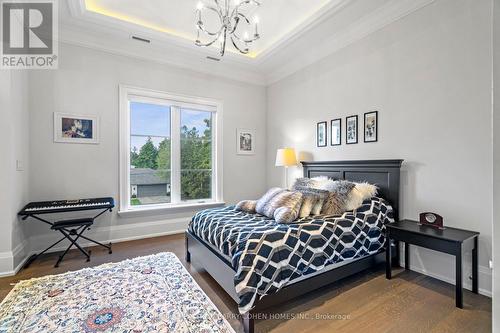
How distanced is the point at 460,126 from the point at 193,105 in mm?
3873

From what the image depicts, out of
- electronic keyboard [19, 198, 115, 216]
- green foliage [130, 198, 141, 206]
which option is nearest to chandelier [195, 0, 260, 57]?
electronic keyboard [19, 198, 115, 216]

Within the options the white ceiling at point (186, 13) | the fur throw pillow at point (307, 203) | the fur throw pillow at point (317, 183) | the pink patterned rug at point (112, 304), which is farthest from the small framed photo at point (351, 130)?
the pink patterned rug at point (112, 304)

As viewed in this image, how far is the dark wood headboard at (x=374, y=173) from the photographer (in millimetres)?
2881

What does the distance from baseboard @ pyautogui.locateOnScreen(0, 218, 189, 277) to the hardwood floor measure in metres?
0.19

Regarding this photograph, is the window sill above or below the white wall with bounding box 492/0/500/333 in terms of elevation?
Answer: below

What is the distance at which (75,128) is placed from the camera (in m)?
3.50

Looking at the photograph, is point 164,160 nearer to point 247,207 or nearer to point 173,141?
point 173,141

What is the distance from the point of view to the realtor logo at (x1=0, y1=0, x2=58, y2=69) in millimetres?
2709

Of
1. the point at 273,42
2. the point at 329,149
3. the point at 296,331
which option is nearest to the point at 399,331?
the point at 296,331

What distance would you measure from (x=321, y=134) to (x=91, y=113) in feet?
11.8

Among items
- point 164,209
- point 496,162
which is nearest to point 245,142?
point 164,209

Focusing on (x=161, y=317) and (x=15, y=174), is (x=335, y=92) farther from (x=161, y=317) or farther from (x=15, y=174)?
(x=15, y=174)

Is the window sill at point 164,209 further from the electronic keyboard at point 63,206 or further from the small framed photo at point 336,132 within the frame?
the small framed photo at point 336,132

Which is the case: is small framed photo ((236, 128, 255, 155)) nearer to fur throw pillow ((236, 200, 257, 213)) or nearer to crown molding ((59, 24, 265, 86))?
crown molding ((59, 24, 265, 86))
